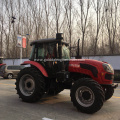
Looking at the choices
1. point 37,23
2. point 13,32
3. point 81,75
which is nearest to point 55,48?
point 81,75

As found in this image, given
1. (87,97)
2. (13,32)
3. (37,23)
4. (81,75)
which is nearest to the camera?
(87,97)

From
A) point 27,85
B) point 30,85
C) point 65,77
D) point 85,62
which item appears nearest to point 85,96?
point 65,77

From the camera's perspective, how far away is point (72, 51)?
611 centimetres

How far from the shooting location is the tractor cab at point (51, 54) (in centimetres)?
550

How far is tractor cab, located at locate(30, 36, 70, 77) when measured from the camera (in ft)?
18.0

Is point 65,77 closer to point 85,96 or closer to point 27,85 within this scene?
point 85,96

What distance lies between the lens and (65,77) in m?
5.18

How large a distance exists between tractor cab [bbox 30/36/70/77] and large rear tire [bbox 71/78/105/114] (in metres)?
1.16

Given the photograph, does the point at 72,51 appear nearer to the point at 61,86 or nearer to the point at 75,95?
the point at 61,86

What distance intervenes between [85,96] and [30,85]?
2.50 metres

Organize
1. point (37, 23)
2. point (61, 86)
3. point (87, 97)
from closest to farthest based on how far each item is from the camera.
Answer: point (87, 97) < point (61, 86) < point (37, 23)

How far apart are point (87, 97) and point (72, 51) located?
2.19 meters

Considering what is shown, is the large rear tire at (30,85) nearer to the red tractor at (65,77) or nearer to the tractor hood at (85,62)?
the red tractor at (65,77)

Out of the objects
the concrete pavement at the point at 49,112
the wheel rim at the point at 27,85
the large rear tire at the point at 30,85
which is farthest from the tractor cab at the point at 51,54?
the concrete pavement at the point at 49,112
